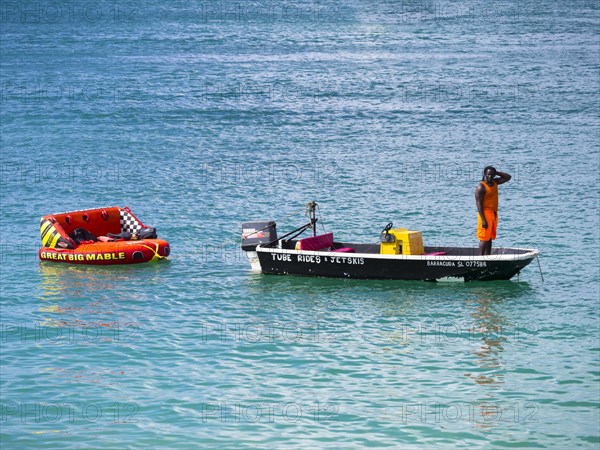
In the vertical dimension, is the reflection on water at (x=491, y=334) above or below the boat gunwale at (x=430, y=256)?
below

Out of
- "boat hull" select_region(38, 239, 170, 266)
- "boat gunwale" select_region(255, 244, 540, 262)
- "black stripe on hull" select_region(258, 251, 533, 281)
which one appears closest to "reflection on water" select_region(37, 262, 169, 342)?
"boat hull" select_region(38, 239, 170, 266)

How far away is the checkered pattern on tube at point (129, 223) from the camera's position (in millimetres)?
33344

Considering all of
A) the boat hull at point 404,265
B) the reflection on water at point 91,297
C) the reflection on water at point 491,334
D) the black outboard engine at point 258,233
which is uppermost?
the black outboard engine at point 258,233

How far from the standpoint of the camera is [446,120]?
187ft

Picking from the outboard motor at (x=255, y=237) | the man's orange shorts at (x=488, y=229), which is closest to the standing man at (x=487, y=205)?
the man's orange shorts at (x=488, y=229)

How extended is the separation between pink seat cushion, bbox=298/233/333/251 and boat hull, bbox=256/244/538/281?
504mm

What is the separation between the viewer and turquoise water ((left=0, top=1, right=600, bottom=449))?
2133cm

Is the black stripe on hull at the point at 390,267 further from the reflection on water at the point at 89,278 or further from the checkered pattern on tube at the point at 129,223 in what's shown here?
the checkered pattern on tube at the point at 129,223

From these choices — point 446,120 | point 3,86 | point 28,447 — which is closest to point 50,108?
point 3,86

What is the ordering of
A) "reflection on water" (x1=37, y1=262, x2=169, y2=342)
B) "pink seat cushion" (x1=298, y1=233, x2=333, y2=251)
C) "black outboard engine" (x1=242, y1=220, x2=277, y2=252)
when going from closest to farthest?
"reflection on water" (x1=37, y1=262, x2=169, y2=342)
"pink seat cushion" (x1=298, y1=233, x2=333, y2=251)
"black outboard engine" (x1=242, y1=220, x2=277, y2=252)

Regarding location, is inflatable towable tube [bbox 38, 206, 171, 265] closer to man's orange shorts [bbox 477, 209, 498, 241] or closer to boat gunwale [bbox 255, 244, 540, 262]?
boat gunwale [bbox 255, 244, 540, 262]

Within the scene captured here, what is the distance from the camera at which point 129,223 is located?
33.4m

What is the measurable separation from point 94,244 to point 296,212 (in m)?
9.14

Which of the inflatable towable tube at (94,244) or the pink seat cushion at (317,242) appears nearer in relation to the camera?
the pink seat cushion at (317,242)
